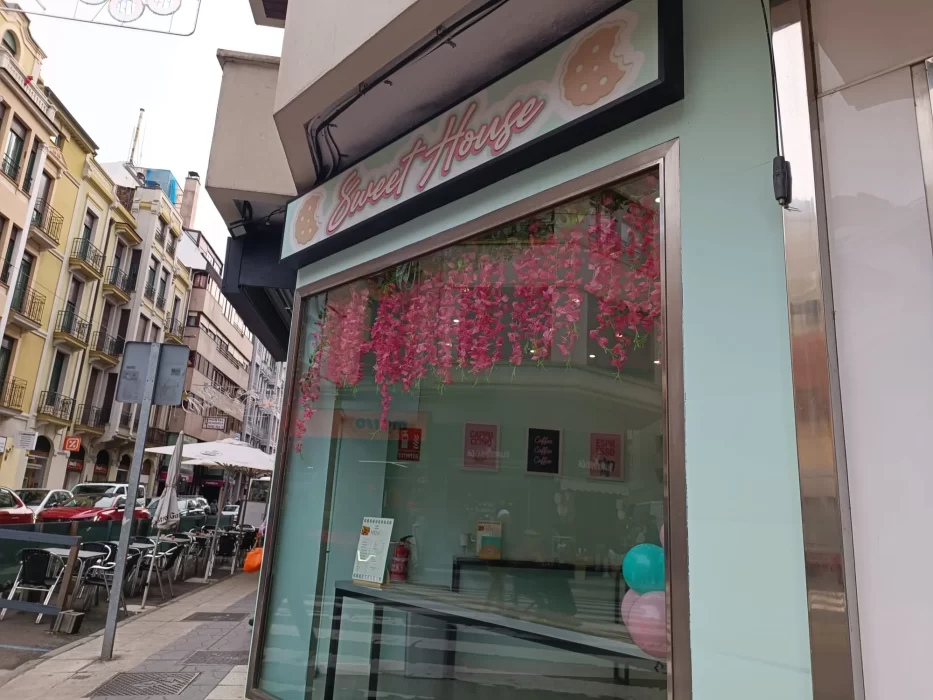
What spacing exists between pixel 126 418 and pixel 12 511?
62.3 ft

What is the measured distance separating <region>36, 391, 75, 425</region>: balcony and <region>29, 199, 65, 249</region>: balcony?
5419 mm

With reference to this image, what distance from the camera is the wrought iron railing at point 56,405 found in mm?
23711

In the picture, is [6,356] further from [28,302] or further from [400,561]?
[400,561]

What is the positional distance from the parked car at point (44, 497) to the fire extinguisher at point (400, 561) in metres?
14.0

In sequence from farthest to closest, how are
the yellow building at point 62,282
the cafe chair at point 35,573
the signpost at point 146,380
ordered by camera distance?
the yellow building at point 62,282, the cafe chair at point 35,573, the signpost at point 146,380

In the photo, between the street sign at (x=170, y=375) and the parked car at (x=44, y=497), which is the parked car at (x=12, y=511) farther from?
the street sign at (x=170, y=375)

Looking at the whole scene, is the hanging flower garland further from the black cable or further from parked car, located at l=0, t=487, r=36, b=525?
parked car, located at l=0, t=487, r=36, b=525

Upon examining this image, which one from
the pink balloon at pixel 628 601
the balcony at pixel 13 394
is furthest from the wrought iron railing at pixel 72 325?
the pink balloon at pixel 628 601

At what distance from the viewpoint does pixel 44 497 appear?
16188 millimetres

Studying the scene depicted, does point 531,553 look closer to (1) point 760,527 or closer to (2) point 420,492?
(2) point 420,492

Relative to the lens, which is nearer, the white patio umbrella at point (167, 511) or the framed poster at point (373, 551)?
the framed poster at point (373, 551)

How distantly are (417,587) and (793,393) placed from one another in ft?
9.97

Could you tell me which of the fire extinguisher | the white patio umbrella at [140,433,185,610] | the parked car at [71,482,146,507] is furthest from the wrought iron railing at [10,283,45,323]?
the fire extinguisher

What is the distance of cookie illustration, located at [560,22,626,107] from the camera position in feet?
9.02
